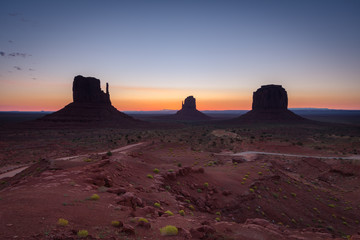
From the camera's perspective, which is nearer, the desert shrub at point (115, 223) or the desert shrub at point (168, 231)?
the desert shrub at point (115, 223)

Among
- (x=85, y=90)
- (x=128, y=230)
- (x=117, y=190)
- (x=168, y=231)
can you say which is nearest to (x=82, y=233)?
(x=128, y=230)

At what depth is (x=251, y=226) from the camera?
32.5 ft

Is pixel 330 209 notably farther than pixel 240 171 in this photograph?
No

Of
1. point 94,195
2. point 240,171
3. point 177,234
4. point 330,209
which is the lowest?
point 330,209

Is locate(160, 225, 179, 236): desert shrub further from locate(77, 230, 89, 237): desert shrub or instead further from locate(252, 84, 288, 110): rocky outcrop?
locate(252, 84, 288, 110): rocky outcrop

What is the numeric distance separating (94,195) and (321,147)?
138 ft

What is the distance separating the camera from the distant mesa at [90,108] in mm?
81812

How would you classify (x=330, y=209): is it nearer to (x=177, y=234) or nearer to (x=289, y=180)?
(x=289, y=180)

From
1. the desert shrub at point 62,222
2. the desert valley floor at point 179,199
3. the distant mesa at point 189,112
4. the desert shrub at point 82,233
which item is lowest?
the desert valley floor at point 179,199

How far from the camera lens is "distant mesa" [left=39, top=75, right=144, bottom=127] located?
81812 mm

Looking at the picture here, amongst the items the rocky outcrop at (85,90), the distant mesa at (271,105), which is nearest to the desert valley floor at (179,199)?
the rocky outcrop at (85,90)

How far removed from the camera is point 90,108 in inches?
3477

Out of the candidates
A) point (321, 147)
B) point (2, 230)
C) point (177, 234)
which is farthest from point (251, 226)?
point (321, 147)

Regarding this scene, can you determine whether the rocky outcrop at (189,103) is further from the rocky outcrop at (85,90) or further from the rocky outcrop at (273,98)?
the rocky outcrop at (85,90)
